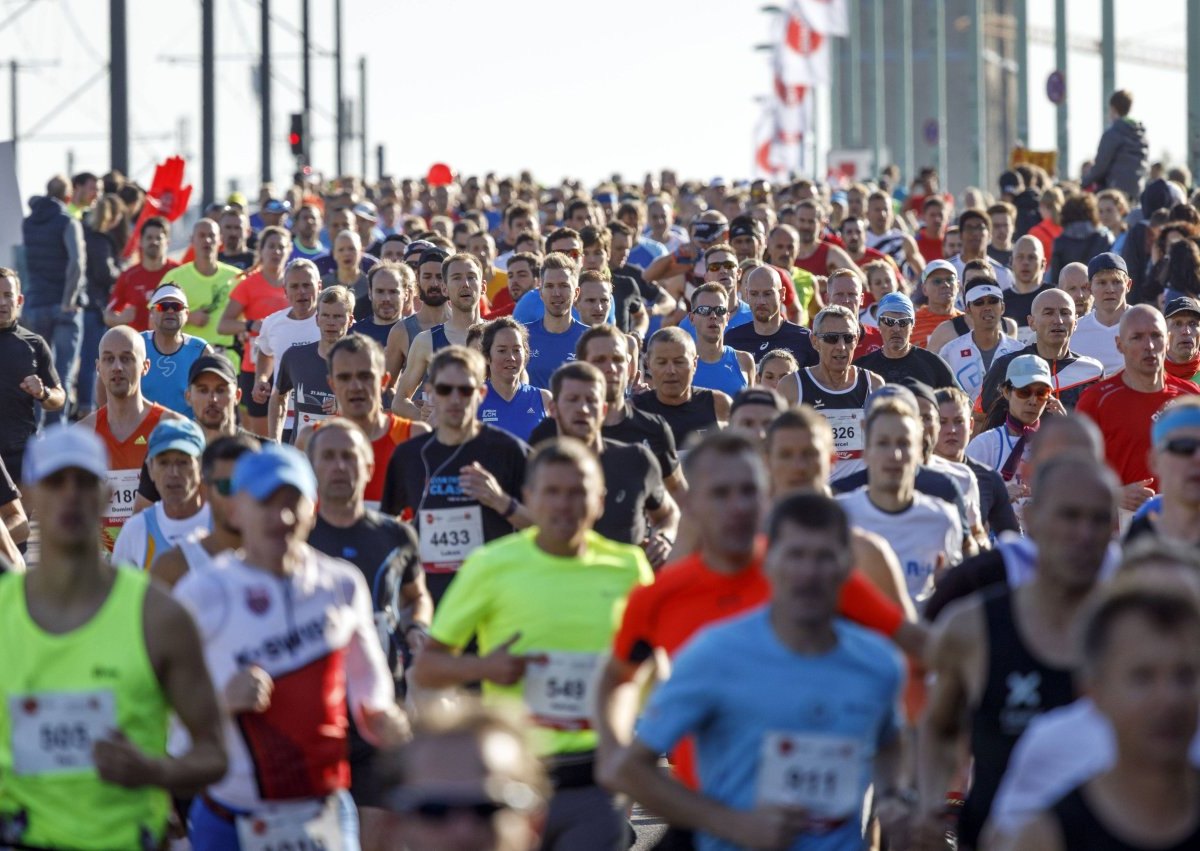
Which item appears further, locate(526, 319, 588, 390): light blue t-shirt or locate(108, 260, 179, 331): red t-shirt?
locate(108, 260, 179, 331): red t-shirt

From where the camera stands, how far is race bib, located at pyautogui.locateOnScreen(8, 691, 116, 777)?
5645mm

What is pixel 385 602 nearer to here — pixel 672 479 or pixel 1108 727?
pixel 672 479

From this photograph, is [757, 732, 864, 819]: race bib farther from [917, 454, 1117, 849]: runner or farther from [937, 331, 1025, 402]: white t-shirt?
[937, 331, 1025, 402]: white t-shirt

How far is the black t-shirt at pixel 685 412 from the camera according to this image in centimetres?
1069

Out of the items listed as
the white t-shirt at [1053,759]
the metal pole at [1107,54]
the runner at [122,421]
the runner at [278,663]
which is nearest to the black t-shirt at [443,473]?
the runner at [122,421]

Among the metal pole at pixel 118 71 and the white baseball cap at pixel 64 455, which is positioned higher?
the metal pole at pixel 118 71

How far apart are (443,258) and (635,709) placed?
8648mm

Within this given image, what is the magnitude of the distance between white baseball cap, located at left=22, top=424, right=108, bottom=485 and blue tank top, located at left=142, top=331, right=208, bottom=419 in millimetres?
7311

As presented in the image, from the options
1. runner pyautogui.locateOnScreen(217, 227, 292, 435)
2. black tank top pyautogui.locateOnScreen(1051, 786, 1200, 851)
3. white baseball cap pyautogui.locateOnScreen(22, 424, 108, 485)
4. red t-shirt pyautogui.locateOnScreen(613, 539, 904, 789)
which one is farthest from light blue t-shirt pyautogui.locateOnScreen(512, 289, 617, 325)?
black tank top pyautogui.locateOnScreen(1051, 786, 1200, 851)

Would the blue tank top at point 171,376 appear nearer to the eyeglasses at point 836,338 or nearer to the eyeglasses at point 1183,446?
the eyeglasses at point 836,338

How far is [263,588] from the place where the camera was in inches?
249

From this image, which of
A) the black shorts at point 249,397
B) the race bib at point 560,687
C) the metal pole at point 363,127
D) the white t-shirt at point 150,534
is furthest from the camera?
the metal pole at point 363,127

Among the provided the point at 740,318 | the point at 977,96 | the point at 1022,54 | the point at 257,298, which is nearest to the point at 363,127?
the point at 977,96

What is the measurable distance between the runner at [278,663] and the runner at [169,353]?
22.0 ft
